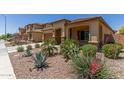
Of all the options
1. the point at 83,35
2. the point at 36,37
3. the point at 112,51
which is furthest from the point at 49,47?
the point at 112,51

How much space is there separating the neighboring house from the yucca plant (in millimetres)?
513

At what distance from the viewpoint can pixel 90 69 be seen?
7.18 metres

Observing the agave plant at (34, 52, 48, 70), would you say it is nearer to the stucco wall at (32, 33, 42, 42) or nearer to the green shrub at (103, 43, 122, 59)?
the stucco wall at (32, 33, 42, 42)

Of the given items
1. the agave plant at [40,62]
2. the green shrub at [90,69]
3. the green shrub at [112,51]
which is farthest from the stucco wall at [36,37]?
the green shrub at [90,69]

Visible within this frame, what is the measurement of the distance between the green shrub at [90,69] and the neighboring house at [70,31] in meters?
5.29

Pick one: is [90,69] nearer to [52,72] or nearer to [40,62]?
[52,72]

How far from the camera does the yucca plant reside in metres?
11.8

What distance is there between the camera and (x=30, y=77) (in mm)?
8070

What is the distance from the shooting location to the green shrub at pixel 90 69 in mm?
7114

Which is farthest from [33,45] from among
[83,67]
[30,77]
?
[83,67]

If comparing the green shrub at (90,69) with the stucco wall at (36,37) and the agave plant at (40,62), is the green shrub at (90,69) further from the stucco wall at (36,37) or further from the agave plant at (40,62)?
the stucco wall at (36,37)
